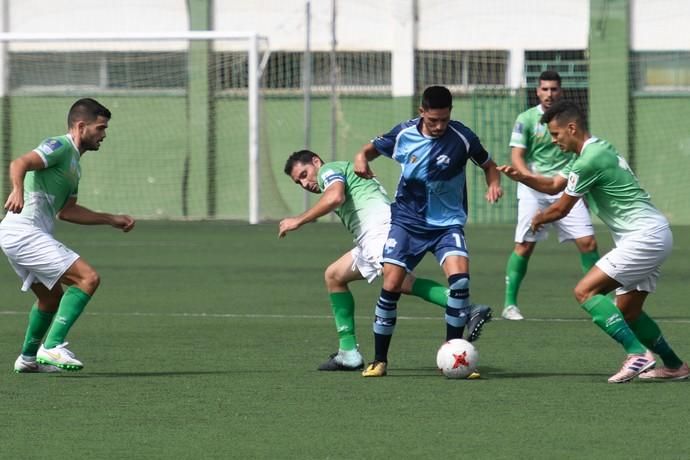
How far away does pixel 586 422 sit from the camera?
7152 mm

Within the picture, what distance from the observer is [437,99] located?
876 centimetres

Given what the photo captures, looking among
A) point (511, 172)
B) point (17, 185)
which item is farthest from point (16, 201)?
point (511, 172)

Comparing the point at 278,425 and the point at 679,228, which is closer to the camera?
the point at 278,425

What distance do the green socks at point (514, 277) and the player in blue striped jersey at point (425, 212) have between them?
338 centimetres

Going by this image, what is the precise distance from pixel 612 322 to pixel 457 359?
2.99 ft

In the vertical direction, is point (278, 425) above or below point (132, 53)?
below

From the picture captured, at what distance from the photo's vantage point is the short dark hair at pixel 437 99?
875 centimetres

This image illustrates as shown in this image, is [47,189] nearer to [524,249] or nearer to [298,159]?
[298,159]

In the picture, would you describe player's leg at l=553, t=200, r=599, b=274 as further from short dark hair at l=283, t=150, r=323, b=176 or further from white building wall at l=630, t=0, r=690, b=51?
white building wall at l=630, t=0, r=690, b=51

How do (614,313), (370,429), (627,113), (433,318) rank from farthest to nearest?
1. (627,113)
2. (433,318)
3. (614,313)
4. (370,429)

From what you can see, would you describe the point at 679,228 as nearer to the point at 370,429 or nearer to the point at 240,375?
the point at 240,375

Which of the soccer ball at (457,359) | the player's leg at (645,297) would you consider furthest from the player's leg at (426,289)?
the player's leg at (645,297)

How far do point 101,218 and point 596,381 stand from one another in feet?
10.4

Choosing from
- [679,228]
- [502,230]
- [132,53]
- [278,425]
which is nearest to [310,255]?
[502,230]
